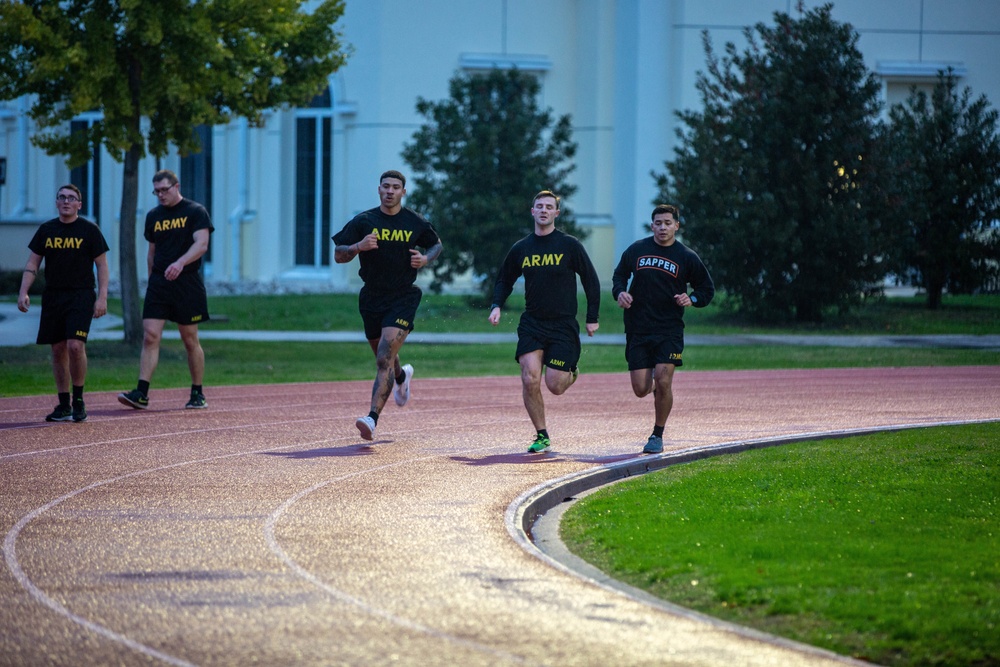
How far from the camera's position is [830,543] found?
23.9 ft

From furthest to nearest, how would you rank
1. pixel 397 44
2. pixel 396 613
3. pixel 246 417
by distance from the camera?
1. pixel 397 44
2. pixel 246 417
3. pixel 396 613

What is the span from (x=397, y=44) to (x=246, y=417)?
88.1 ft

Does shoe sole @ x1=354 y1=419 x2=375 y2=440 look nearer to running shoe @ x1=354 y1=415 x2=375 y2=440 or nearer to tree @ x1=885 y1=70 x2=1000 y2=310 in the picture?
running shoe @ x1=354 y1=415 x2=375 y2=440

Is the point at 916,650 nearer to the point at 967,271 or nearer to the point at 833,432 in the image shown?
the point at 833,432

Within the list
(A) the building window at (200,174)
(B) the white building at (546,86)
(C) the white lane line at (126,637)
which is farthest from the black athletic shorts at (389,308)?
(A) the building window at (200,174)

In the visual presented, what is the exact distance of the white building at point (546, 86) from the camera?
1522 inches

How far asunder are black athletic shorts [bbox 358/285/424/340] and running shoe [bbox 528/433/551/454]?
1.54 meters

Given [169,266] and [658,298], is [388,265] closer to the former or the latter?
[658,298]

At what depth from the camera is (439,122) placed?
32219 mm

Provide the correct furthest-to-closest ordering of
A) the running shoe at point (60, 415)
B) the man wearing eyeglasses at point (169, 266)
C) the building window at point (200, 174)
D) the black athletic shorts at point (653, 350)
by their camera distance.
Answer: the building window at point (200, 174) < the man wearing eyeglasses at point (169, 266) < the running shoe at point (60, 415) < the black athletic shorts at point (653, 350)

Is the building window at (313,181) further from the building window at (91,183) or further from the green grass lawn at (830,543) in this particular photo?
the green grass lawn at (830,543)

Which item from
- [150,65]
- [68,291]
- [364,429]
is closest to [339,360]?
[150,65]

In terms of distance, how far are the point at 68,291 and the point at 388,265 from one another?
3.11 m

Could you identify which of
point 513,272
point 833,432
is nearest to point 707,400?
point 833,432
